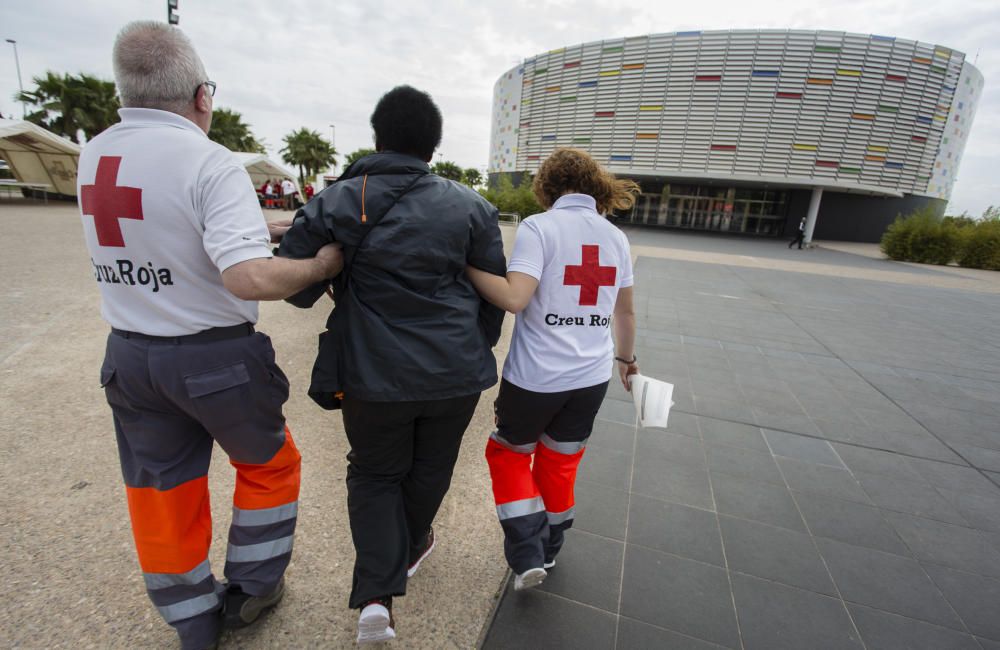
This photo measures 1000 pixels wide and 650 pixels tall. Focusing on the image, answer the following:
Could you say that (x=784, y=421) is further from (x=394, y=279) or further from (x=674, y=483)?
(x=394, y=279)

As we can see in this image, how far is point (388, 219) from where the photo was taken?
1425mm

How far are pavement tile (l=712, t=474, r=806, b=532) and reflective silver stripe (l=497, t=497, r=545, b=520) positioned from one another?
1285mm

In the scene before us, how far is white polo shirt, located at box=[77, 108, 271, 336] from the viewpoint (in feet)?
4.23

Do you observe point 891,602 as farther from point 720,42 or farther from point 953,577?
point 720,42

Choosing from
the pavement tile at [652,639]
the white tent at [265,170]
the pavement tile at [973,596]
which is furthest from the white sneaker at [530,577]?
the white tent at [265,170]

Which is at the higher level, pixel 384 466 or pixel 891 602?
pixel 384 466

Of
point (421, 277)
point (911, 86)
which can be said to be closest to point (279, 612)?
point (421, 277)

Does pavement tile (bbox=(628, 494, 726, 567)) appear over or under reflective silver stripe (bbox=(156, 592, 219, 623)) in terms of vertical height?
under

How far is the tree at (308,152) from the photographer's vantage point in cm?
4975

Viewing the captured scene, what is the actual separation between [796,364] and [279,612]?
5.40 m

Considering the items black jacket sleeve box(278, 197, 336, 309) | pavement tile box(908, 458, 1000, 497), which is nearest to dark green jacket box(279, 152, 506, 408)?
black jacket sleeve box(278, 197, 336, 309)

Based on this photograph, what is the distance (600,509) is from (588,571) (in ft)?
1.58

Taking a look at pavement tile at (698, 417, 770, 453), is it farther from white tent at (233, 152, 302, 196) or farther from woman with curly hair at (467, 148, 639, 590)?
white tent at (233, 152, 302, 196)

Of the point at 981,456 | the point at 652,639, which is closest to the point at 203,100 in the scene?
the point at 652,639
